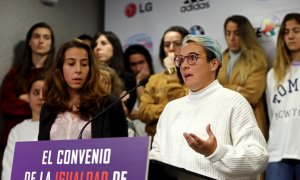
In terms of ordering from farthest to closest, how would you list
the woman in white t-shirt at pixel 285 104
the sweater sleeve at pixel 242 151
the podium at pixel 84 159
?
the woman in white t-shirt at pixel 285 104 < the sweater sleeve at pixel 242 151 < the podium at pixel 84 159

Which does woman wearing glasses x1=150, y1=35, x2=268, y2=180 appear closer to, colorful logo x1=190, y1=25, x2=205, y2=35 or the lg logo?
colorful logo x1=190, y1=25, x2=205, y2=35

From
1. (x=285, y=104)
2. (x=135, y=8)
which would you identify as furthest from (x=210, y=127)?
(x=135, y=8)

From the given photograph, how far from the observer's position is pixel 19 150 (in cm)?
190

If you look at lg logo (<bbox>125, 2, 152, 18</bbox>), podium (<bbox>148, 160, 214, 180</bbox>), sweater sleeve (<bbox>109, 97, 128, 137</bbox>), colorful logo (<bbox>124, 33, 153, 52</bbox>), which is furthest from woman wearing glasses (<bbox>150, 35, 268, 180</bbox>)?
lg logo (<bbox>125, 2, 152, 18</bbox>)

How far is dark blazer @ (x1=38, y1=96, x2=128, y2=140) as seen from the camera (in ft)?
8.56

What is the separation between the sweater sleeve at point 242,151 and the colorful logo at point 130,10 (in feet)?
10.8

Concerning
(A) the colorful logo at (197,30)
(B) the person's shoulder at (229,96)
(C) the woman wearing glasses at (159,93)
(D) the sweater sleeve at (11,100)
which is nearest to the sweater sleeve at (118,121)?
(B) the person's shoulder at (229,96)

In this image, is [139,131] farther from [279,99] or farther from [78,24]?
[78,24]

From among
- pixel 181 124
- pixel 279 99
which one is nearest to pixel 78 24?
pixel 279 99

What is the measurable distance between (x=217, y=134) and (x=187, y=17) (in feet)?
9.18

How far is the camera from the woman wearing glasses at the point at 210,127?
6.53 feet

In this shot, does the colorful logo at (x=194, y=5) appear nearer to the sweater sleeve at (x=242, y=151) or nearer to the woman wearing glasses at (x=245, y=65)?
the woman wearing glasses at (x=245, y=65)

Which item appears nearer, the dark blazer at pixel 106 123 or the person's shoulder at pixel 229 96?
the person's shoulder at pixel 229 96

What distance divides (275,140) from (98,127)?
1.56 meters
